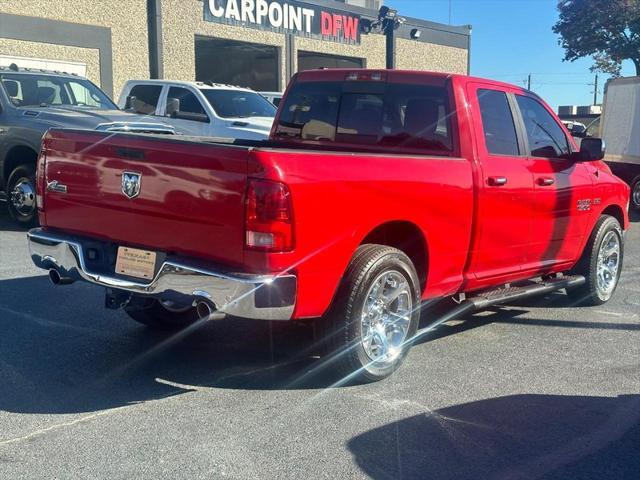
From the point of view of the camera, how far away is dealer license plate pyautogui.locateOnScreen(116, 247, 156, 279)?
4695mm

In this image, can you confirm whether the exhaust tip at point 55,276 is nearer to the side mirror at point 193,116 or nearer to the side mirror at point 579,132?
the side mirror at point 193,116

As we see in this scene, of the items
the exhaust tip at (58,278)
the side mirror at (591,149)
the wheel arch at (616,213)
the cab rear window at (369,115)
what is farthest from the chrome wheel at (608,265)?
the exhaust tip at (58,278)

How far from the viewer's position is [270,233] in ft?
14.2

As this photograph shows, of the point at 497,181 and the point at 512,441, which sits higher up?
the point at 497,181

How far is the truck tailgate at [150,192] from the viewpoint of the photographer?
14.4 ft

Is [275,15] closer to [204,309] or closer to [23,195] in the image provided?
[23,195]

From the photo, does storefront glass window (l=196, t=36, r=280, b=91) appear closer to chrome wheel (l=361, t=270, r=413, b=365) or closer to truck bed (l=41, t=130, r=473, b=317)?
truck bed (l=41, t=130, r=473, b=317)

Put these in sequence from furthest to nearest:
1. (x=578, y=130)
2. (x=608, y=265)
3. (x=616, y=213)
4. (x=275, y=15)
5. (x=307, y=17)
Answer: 1. (x=307, y=17)
2. (x=275, y=15)
3. (x=578, y=130)
4. (x=616, y=213)
5. (x=608, y=265)

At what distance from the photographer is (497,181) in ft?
19.3

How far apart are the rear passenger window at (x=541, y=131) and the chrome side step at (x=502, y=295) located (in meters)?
1.09

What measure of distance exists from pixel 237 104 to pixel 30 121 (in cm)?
391

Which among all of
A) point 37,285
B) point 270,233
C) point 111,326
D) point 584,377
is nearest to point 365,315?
point 270,233

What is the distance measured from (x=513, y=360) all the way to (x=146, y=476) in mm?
2958

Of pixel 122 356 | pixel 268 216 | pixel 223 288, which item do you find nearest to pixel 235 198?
pixel 268 216
